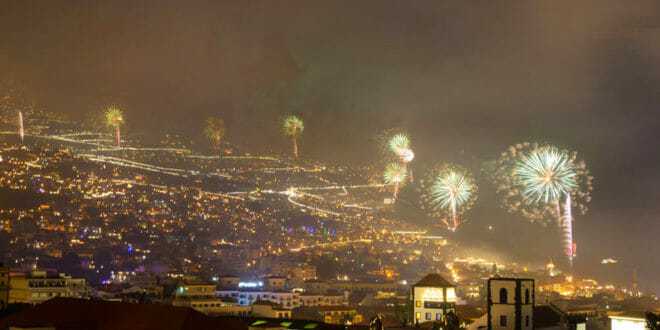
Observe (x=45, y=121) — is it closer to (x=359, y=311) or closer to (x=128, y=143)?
(x=128, y=143)

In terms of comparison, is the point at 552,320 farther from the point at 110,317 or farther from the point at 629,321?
the point at 110,317

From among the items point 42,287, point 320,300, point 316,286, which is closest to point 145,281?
point 320,300

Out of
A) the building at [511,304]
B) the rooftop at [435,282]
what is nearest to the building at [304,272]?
the rooftop at [435,282]

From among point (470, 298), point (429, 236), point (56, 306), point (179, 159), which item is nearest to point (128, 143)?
point (179, 159)

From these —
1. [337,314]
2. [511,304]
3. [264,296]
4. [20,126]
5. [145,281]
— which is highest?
[20,126]

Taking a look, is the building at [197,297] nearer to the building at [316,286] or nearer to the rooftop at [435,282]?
the rooftop at [435,282]

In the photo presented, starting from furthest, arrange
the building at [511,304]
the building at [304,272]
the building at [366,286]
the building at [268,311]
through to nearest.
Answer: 1. the building at [304,272]
2. the building at [366,286]
3. the building at [268,311]
4. the building at [511,304]
